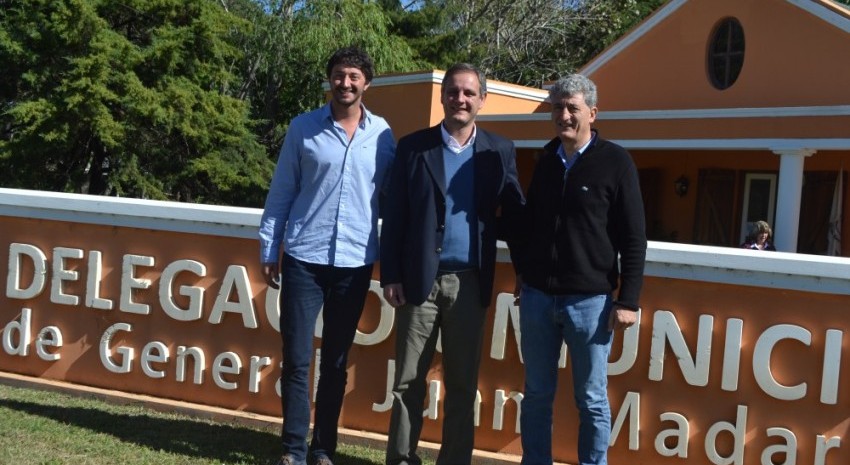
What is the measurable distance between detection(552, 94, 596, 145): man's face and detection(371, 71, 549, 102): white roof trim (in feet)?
36.8

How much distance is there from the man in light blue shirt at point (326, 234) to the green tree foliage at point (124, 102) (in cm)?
1811

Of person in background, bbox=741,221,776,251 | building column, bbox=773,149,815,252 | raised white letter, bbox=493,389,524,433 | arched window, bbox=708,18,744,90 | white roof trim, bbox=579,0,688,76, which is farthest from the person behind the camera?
white roof trim, bbox=579,0,688,76

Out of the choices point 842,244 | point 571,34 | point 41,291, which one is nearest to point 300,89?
point 571,34

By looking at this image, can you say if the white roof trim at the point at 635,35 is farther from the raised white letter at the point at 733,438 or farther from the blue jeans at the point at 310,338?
the blue jeans at the point at 310,338

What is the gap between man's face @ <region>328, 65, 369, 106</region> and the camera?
3982 mm

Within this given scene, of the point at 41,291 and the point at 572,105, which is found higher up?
the point at 572,105

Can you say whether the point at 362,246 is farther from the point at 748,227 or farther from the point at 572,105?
the point at 748,227

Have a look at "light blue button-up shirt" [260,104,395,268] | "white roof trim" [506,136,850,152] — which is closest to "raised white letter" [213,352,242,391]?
"light blue button-up shirt" [260,104,395,268]

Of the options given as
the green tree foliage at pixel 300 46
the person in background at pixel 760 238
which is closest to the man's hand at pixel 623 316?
the person in background at pixel 760 238

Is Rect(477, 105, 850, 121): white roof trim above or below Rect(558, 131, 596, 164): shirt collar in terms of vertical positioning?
above

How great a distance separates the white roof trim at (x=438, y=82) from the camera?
605 inches

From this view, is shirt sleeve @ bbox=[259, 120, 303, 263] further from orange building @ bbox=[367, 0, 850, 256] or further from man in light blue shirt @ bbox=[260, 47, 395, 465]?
orange building @ bbox=[367, 0, 850, 256]

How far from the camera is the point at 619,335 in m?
4.32

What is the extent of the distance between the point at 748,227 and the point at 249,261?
1187 centimetres
